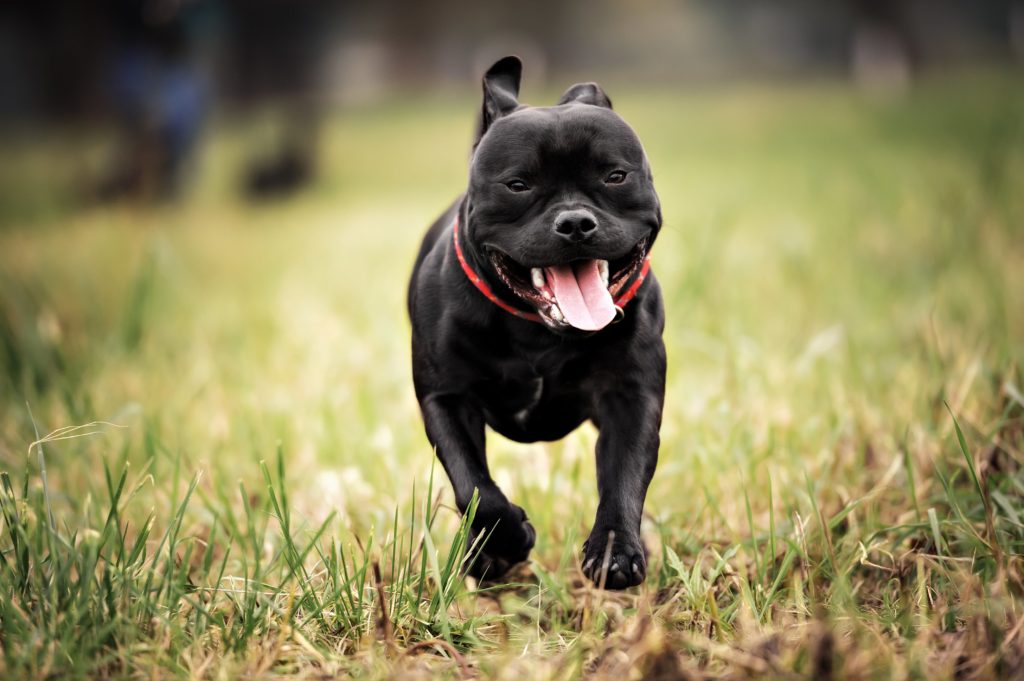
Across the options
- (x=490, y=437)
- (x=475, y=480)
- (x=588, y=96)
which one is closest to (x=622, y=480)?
(x=475, y=480)

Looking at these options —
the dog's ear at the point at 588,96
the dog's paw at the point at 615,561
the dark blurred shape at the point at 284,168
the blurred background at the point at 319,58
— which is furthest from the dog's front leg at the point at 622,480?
the dark blurred shape at the point at 284,168

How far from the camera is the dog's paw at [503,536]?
2.40 m

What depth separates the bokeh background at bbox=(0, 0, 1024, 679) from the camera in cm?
238

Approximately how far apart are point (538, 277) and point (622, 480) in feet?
1.72

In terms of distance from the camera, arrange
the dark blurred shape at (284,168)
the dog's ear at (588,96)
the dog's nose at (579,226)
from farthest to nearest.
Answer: the dark blurred shape at (284,168)
the dog's ear at (588,96)
the dog's nose at (579,226)

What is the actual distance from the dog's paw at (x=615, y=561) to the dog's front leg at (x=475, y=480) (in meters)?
0.23

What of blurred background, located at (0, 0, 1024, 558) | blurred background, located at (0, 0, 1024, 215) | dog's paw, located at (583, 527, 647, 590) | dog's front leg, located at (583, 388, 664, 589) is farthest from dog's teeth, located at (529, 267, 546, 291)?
blurred background, located at (0, 0, 1024, 215)

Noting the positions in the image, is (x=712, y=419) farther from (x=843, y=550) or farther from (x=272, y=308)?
(x=272, y=308)

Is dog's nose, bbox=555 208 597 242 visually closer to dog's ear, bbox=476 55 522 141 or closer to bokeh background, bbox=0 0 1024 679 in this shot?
dog's ear, bbox=476 55 522 141

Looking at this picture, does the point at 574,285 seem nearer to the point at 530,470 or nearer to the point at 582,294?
the point at 582,294

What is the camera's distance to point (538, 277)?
2.35m

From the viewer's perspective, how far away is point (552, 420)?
258 centimetres

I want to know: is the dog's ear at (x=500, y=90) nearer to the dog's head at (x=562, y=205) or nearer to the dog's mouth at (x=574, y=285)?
the dog's head at (x=562, y=205)

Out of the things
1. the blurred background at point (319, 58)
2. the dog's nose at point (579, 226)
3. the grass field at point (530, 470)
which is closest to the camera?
the dog's nose at point (579, 226)
